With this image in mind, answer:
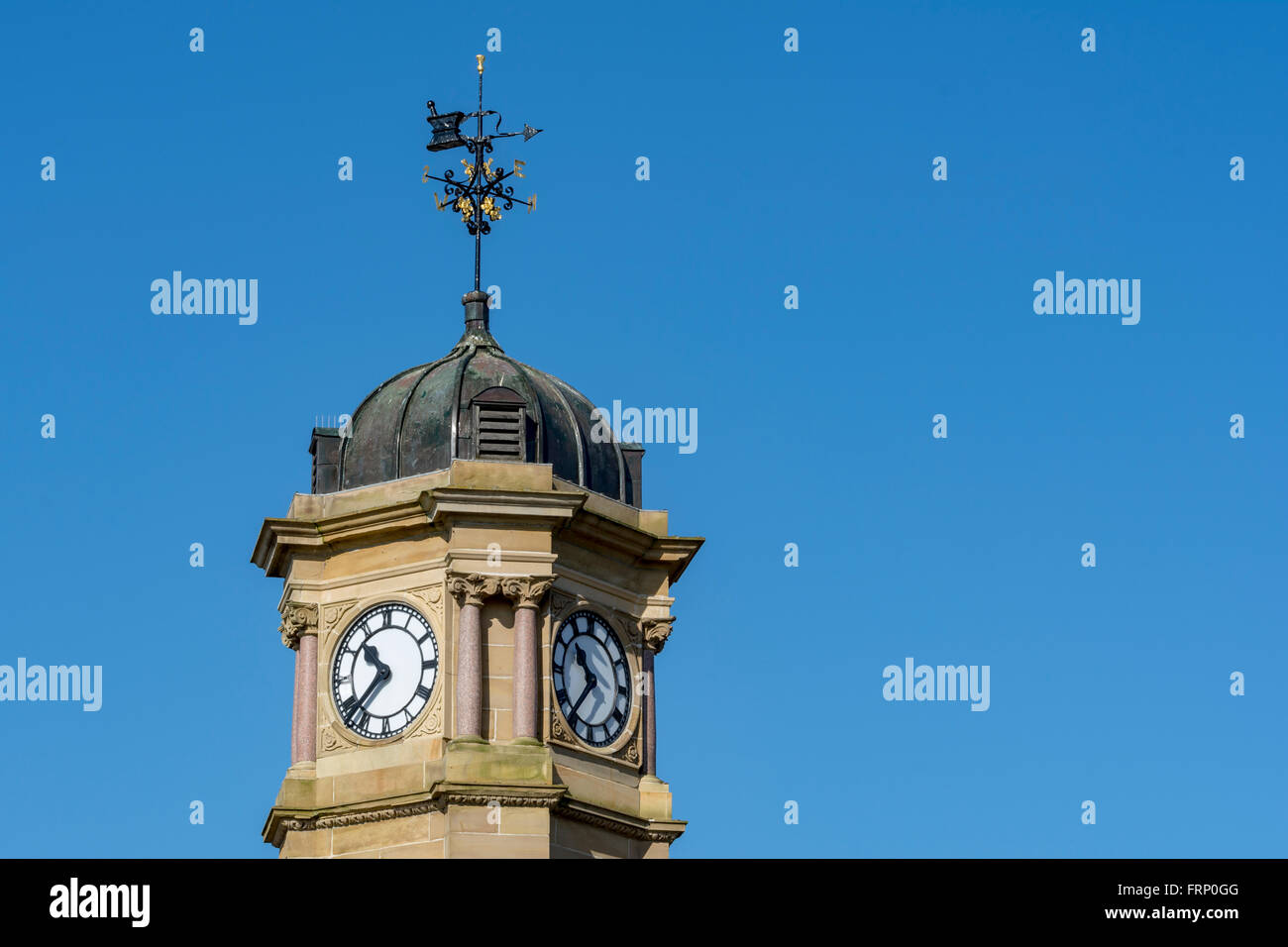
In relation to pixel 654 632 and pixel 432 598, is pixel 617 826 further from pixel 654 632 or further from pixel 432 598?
pixel 432 598

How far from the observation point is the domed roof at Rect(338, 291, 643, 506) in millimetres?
54000

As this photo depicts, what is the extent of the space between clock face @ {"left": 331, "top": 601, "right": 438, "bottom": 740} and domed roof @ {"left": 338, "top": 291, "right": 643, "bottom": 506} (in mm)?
2567

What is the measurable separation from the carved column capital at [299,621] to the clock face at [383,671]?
645 mm

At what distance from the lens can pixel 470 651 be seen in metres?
52.5

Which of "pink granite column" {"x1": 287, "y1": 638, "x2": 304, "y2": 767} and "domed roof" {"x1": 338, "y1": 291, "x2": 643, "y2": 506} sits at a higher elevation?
"domed roof" {"x1": 338, "y1": 291, "x2": 643, "y2": 506}

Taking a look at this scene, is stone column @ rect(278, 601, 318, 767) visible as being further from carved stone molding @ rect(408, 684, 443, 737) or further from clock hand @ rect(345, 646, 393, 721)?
carved stone molding @ rect(408, 684, 443, 737)

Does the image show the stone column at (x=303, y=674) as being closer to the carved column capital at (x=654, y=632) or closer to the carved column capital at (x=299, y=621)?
the carved column capital at (x=299, y=621)

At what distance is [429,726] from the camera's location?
52875 mm

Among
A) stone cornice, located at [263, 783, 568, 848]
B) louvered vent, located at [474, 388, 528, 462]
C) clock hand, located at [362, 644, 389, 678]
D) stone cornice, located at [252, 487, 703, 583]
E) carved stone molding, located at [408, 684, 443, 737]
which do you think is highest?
louvered vent, located at [474, 388, 528, 462]

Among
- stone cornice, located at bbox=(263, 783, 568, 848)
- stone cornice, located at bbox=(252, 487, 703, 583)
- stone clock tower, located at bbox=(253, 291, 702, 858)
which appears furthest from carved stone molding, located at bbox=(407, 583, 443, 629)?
stone cornice, located at bbox=(263, 783, 568, 848)

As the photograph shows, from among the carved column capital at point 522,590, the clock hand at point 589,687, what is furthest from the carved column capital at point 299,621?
the clock hand at point 589,687
